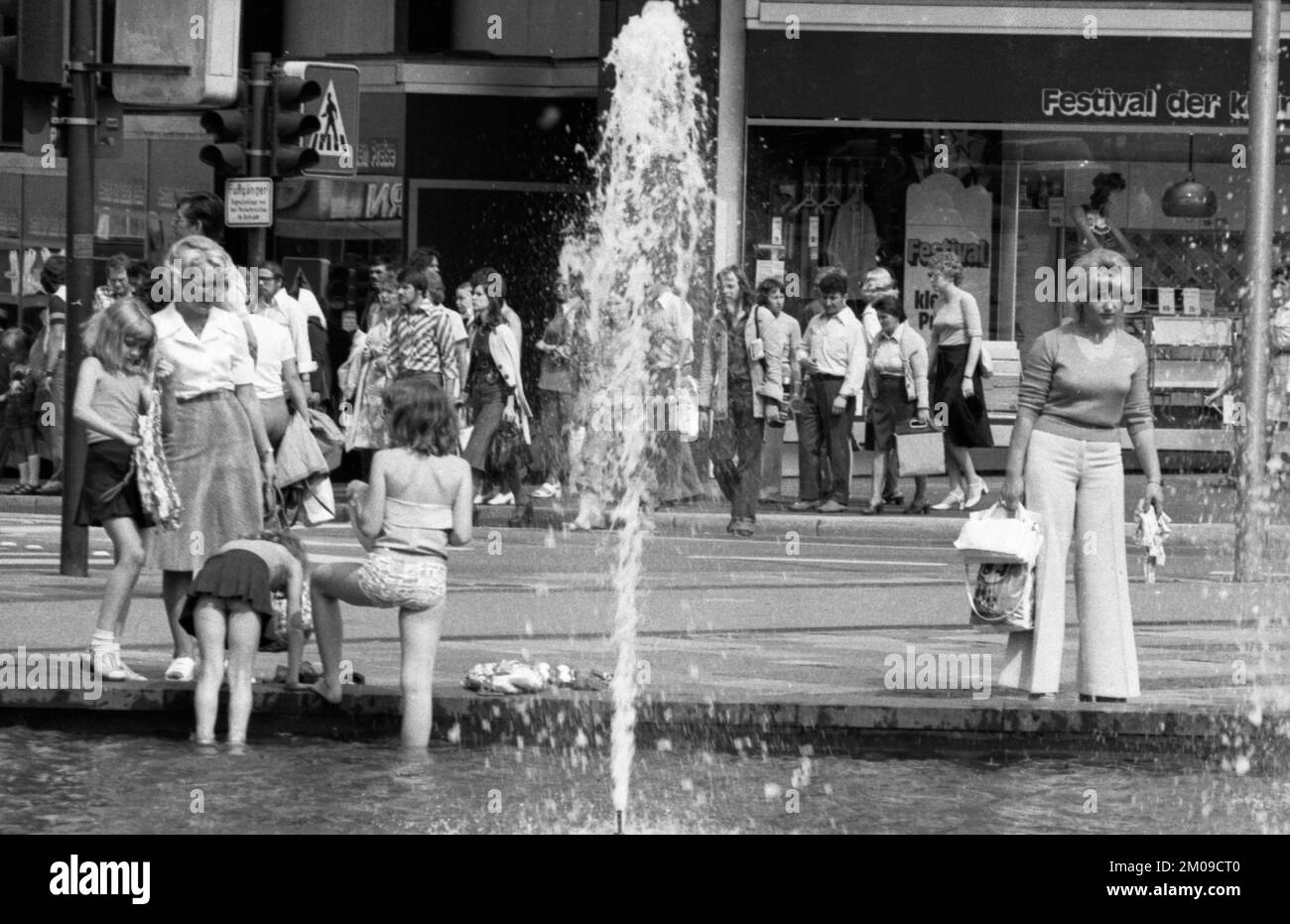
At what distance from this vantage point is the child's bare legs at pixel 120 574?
9.94 meters

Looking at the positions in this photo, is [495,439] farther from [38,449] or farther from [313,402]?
[38,449]

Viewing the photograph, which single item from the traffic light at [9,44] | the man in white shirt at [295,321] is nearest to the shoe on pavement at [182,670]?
the traffic light at [9,44]

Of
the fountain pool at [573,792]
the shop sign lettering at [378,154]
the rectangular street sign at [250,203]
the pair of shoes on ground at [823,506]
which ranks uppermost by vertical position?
the shop sign lettering at [378,154]

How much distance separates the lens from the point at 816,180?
22984 millimetres

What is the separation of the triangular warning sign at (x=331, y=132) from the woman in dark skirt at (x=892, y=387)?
257 inches

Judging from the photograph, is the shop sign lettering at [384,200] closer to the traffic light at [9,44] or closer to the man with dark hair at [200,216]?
the traffic light at [9,44]

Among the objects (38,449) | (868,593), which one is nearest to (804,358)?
(868,593)

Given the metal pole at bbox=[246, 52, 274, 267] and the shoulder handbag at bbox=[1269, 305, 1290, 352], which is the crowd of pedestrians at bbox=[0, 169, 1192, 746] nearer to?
the metal pole at bbox=[246, 52, 274, 267]

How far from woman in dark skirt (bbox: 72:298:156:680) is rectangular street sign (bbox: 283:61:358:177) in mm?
3640

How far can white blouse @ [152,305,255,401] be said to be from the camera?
10.4 metres

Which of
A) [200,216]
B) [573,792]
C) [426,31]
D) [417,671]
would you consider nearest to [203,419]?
[200,216]

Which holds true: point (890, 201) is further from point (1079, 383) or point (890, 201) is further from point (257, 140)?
point (1079, 383)

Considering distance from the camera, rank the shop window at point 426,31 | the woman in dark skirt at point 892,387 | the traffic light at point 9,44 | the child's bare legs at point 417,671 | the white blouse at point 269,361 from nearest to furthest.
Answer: the child's bare legs at point 417,671, the white blouse at point 269,361, the traffic light at point 9,44, the woman in dark skirt at point 892,387, the shop window at point 426,31

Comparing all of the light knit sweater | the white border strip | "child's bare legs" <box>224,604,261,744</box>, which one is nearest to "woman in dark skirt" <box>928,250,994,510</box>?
the white border strip
